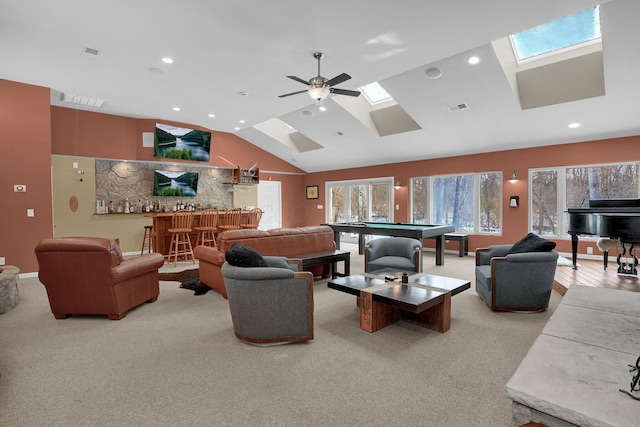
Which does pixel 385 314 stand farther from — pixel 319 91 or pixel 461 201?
pixel 461 201

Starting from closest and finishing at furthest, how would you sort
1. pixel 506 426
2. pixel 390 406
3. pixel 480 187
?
pixel 506 426 < pixel 390 406 < pixel 480 187

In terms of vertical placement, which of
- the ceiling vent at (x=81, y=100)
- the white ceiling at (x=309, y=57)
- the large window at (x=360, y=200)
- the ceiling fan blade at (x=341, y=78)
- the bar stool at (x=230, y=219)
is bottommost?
the bar stool at (x=230, y=219)

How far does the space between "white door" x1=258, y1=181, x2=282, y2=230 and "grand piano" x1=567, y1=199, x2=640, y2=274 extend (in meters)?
8.53

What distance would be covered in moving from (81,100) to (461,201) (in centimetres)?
915

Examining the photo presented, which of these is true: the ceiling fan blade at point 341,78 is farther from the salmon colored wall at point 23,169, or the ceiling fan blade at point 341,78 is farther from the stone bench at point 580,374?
the salmon colored wall at point 23,169

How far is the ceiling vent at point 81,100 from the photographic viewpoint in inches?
250

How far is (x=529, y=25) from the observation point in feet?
11.8

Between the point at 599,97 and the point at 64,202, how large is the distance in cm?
1072

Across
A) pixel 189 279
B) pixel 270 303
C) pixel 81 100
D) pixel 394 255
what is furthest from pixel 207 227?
pixel 270 303

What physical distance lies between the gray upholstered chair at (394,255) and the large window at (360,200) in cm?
440

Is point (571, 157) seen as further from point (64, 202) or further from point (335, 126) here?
point (64, 202)

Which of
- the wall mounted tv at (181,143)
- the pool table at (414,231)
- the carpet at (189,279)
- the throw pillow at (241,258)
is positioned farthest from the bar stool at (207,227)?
the throw pillow at (241,258)

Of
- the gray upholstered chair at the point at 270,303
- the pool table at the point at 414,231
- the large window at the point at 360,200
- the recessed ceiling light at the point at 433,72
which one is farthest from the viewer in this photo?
the large window at the point at 360,200

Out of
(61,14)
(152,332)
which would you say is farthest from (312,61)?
(152,332)
